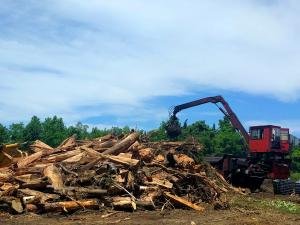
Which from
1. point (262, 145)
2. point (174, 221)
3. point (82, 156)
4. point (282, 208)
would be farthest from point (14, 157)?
point (262, 145)

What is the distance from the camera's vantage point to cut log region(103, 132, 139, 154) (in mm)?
17875

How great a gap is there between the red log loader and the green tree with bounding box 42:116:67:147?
6862 cm

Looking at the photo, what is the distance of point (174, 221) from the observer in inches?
500

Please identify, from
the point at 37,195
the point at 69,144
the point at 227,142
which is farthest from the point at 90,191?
the point at 227,142

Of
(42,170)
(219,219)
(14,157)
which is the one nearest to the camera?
(219,219)

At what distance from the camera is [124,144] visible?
18359 millimetres

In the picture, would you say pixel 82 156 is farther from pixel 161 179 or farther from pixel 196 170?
pixel 196 170

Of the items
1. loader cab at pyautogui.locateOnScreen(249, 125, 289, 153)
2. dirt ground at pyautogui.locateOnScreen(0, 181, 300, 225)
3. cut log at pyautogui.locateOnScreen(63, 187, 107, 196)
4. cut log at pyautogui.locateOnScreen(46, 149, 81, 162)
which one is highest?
loader cab at pyautogui.locateOnScreen(249, 125, 289, 153)

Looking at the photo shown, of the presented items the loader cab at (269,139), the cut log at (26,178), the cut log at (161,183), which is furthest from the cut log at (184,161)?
the loader cab at (269,139)

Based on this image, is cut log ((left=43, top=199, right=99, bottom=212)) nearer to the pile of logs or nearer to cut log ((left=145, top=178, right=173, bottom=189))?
the pile of logs

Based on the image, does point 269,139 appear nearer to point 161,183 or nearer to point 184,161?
point 184,161

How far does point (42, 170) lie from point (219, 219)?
557 centimetres

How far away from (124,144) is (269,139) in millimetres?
14457

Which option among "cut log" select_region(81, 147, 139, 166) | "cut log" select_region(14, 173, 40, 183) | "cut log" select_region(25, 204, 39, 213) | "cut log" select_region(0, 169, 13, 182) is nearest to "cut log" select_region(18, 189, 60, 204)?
"cut log" select_region(25, 204, 39, 213)
